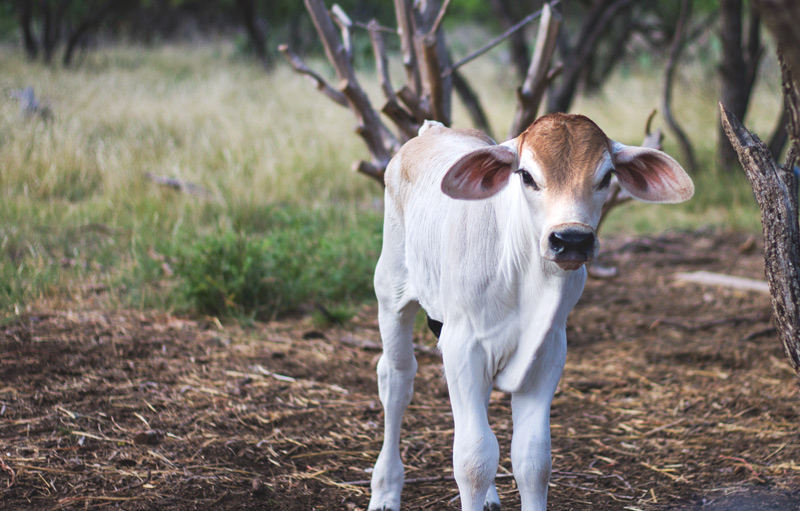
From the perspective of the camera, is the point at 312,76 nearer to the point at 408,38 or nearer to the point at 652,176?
the point at 408,38

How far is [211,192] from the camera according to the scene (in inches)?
296

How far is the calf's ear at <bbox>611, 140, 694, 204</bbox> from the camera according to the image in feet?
7.62

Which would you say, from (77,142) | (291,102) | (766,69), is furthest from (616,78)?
(77,142)

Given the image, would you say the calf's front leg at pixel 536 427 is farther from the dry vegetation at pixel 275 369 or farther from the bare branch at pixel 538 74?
the bare branch at pixel 538 74

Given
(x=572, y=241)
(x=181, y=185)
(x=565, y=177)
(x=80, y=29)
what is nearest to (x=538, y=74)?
(x=565, y=177)

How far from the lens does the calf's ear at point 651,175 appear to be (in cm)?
232

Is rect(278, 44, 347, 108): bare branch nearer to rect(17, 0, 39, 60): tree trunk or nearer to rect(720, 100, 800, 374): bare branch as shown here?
rect(720, 100, 800, 374): bare branch

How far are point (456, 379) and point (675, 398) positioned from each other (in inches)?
85.9

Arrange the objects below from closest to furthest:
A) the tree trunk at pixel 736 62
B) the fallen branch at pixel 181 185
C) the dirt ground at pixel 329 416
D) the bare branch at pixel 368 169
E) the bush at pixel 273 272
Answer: the dirt ground at pixel 329 416 < the bare branch at pixel 368 169 < the bush at pixel 273 272 < the fallen branch at pixel 181 185 < the tree trunk at pixel 736 62

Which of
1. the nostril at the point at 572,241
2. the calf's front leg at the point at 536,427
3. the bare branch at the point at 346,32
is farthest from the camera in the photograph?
the bare branch at the point at 346,32

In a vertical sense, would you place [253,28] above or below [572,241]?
above

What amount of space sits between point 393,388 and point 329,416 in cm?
90

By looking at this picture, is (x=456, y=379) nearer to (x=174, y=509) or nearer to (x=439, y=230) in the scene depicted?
(x=439, y=230)

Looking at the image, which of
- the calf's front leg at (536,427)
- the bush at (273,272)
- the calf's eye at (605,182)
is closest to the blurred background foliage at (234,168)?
the bush at (273,272)
